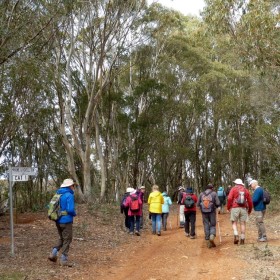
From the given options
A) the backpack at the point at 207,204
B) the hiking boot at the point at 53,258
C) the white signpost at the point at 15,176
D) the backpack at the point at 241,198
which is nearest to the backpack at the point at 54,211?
the hiking boot at the point at 53,258

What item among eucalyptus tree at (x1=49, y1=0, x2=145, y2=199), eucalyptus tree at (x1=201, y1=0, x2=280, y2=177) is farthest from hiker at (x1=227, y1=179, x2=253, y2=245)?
eucalyptus tree at (x1=49, y1=0, x2=145, y2=199)

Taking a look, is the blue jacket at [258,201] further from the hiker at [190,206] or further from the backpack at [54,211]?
the backpack at [54,211]

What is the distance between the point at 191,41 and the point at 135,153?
9.80 m

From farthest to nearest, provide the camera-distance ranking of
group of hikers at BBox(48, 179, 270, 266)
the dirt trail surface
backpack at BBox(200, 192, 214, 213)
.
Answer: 1. backpack at BBox(200, 192, 214, 213)
2. group of hikers at BBox(48, 179, 270, 266)
3. the dirt trail surface

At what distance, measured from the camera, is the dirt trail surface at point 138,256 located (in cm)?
813

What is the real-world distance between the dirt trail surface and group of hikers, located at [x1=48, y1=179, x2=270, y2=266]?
12.5 inches

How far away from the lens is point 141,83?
93.0 feet

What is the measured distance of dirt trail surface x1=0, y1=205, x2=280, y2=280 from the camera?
8.13 meters

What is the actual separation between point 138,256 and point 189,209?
9.02 ft

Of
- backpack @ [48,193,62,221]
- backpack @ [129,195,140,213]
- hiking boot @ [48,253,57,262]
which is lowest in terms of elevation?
hiking boot @ [48,253,57,262]

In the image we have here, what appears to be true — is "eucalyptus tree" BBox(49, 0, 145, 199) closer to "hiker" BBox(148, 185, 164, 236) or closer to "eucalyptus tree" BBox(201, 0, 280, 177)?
"eucalyptus tree" BBox(201, 0, 280, 177)

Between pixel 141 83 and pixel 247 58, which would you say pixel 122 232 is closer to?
pixel 247 58

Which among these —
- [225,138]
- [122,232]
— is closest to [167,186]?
[225,138]

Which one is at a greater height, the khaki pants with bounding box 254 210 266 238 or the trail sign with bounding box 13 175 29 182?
the trail sign with bounding box 13 175 29 182
